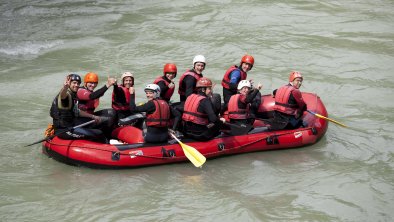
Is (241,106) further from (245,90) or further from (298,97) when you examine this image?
(298,97)

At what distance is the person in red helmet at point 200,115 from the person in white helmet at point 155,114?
28cm

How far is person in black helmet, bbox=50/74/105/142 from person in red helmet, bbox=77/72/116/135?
12 cm

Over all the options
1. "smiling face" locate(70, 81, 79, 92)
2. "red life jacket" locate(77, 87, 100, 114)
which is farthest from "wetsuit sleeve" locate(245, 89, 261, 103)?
"smiling face" locate(70, 81, 79, 92)

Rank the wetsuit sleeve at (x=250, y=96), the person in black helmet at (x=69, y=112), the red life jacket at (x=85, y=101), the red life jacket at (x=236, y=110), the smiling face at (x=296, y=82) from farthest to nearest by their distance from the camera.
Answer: the smiling face at (x=296, y=82) → the red life jacket at (x=236, y=110) → the wetsuit sleeve at (x=250, y=96) → the red life jacket at (x=85, y=101) → the person in black helmet at (x=69, y=112)

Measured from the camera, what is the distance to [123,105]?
25.4 feet

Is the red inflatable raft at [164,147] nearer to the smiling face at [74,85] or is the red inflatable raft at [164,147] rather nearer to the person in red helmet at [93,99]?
the person in red helmet at [93,99]

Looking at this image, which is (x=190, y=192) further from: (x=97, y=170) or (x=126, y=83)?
(x=126, y=83)

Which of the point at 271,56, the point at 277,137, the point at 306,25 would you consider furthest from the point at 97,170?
the point at 306,25

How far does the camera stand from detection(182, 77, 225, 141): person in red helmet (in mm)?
7266

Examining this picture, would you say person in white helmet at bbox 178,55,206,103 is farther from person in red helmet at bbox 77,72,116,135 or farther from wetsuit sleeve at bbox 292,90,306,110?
wetsuit sleeve at bbox 292,90,306,110

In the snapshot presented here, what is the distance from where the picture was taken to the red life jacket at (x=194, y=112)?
7309 millimetres

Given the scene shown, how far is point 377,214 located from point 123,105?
11.6 feet

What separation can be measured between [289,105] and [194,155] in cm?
164

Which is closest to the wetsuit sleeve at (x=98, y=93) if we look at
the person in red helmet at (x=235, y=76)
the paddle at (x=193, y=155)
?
the paddle at (x=193, y=155)
